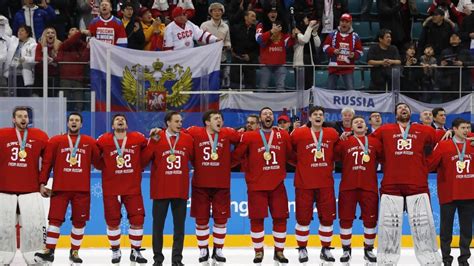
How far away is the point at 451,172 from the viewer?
1798 centimetres

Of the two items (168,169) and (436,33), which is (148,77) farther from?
(436,33)

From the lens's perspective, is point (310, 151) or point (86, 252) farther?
point (86, 252)

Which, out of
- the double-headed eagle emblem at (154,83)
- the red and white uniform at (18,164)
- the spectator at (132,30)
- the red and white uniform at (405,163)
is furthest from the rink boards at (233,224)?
the red and white uniform at (405,163)

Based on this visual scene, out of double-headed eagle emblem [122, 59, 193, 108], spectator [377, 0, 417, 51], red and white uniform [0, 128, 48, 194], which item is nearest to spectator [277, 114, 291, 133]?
double-headed eagle emblem [122, 59, 193, 108]

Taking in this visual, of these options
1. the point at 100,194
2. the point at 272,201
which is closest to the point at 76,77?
the point at 100,194

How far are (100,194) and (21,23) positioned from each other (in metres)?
4.11

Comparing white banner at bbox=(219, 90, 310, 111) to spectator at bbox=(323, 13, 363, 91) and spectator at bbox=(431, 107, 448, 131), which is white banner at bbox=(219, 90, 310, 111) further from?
spectator at bbox=(431, 107, 448, 131)

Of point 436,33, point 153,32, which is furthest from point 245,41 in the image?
point 436,33

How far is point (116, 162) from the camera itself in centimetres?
1808

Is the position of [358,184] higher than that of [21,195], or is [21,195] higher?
[358,184]

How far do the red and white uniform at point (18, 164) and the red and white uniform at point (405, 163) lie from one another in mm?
4394

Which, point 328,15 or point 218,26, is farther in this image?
point 328,15

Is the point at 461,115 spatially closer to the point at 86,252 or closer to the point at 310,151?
the point at 310,151

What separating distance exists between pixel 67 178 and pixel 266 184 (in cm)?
255
